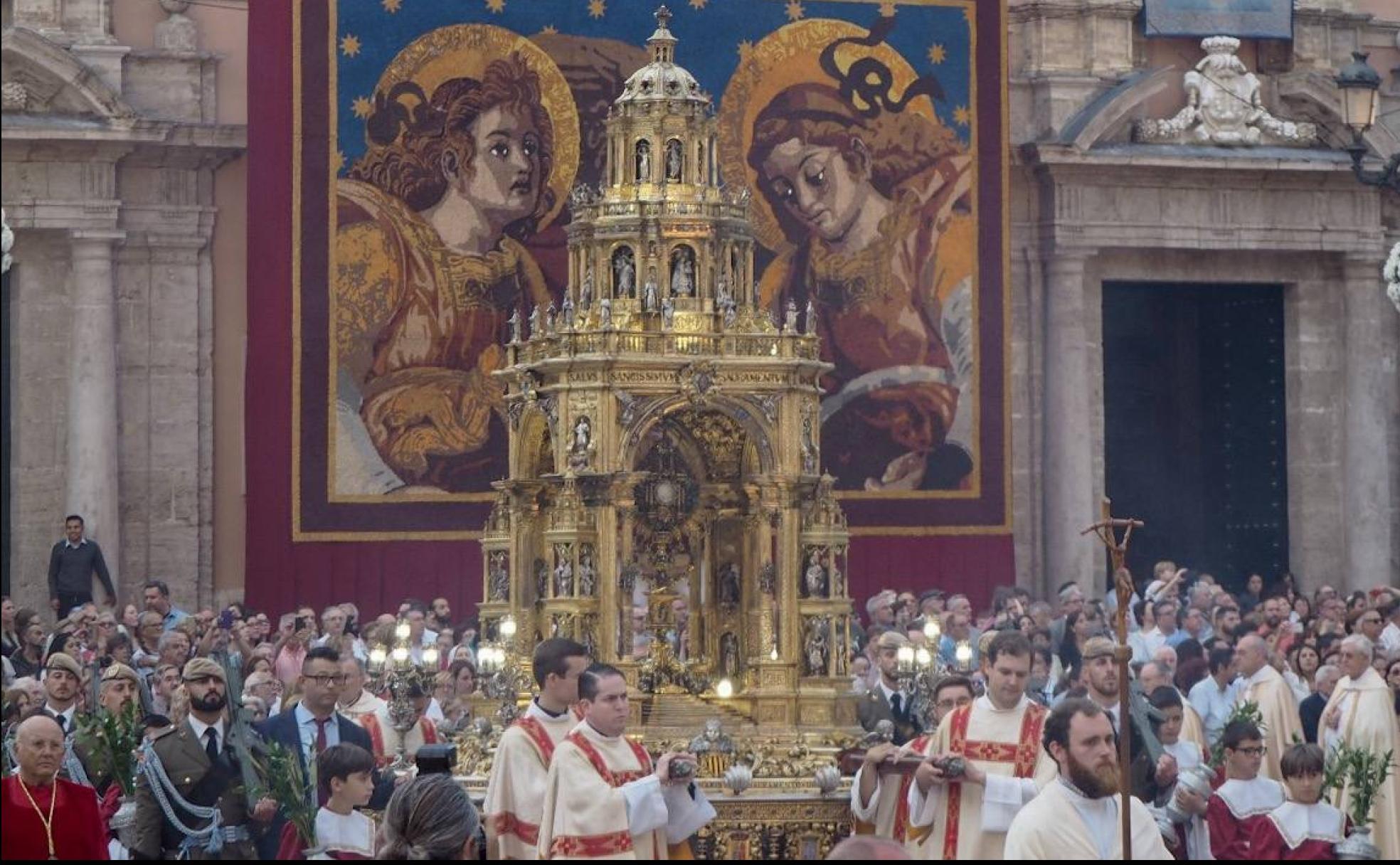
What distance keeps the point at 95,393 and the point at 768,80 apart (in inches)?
235

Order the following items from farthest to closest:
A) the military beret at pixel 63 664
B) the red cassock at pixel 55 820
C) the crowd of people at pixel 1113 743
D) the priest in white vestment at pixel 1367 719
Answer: the priest in white vestment at pixel 1367 719
the military beret at pixel 63 664
the red cassock at pixel 55 820
the crowd of people at pixel 1113 743

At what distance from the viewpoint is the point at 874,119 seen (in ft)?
83.4

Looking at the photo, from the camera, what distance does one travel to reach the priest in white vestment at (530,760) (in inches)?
429

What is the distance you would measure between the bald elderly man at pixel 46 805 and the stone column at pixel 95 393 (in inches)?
543

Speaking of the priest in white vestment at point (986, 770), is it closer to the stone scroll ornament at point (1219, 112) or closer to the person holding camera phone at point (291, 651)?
the person holding camera phone at point (291, 651)

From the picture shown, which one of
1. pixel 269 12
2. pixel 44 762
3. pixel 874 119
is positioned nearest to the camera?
pixel 44 762

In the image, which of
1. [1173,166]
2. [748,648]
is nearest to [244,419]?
[1173,166]

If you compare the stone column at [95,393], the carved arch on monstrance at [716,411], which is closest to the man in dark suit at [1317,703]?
the carved arch on monstrance at [716,411]

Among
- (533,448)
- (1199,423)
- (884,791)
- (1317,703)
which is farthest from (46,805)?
(1199,423)

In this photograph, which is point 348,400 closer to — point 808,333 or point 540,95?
point 540,95

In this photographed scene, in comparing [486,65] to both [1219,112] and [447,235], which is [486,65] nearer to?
[447,235]

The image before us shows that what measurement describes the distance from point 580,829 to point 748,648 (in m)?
2.61

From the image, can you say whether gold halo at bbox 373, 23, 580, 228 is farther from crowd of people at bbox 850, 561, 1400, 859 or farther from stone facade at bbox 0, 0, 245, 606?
crowd of people at bbox 850, 561, 1400, 859

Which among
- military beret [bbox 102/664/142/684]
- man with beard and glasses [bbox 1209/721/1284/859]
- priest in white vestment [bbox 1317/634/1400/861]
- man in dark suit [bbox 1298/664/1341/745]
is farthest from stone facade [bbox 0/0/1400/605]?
man with beard and glasses [bbox 1209/721/1284/859]
